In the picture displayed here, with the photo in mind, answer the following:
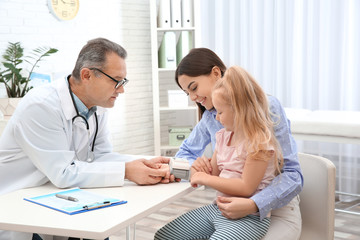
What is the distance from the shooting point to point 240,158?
177 centimetres

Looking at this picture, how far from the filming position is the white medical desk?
138 cm

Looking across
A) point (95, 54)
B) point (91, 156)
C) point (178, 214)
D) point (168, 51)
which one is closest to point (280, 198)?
point (91, 156)

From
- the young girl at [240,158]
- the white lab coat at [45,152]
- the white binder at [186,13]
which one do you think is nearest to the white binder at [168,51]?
the white binder at [186,13]

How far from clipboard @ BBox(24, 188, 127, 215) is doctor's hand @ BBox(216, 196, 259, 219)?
0.34 meters

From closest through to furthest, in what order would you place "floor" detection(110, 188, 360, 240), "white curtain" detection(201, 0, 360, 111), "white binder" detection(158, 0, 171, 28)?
"floor" detection(110, 188, 360, 240) < "white curtain" detection(201, 0, 360, 111) < "white binder" detection(158, 0, 171, 28)

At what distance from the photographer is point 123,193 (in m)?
1.75

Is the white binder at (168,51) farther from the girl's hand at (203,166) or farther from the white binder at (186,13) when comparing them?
the girl's hand at (203,166)

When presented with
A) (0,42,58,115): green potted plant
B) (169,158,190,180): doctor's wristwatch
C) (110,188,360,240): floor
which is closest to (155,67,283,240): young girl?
(169,158,190,180): doctor's wristwatch

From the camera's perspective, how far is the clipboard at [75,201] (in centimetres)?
153

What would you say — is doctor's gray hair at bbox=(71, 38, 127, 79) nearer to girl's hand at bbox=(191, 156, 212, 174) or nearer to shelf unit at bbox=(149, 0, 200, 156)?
girl's hand at bbox=(191, 156, 212, 174)

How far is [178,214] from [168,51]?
5.33 ft

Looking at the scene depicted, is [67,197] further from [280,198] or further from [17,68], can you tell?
[17,68]

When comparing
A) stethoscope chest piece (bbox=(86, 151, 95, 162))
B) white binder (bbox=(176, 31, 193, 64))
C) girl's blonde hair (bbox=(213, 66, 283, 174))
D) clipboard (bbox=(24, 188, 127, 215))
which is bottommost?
clipboard (bbox=(24, 188, 127, 215))

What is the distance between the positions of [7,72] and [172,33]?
1588mm
